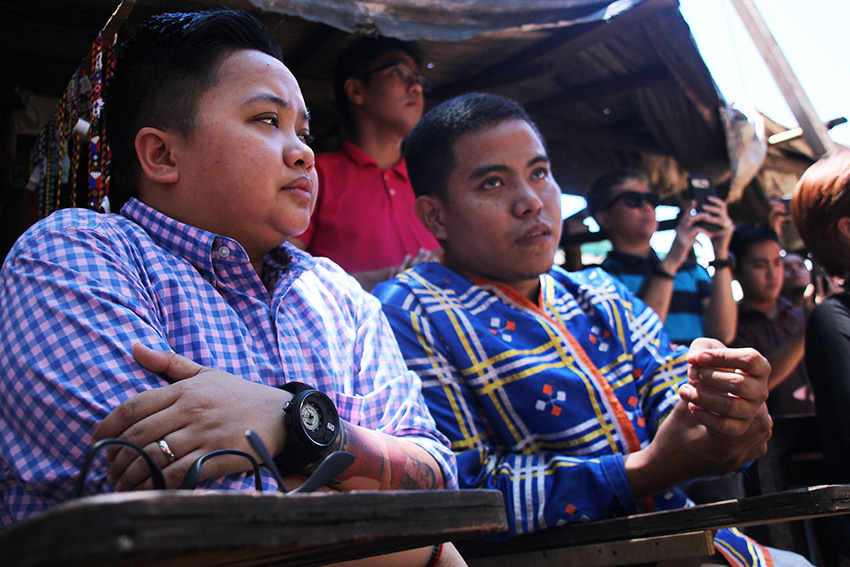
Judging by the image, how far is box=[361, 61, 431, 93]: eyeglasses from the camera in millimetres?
3174

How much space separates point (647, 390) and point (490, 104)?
109 cm

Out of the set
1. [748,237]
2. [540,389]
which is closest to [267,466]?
[540,389]

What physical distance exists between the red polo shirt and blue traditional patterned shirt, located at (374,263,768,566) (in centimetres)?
66

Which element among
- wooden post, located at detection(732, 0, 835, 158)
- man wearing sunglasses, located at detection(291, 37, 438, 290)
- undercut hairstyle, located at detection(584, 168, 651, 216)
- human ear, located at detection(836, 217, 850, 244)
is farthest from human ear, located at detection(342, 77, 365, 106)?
wooden post, located at detection(732, 0, 835, 158)

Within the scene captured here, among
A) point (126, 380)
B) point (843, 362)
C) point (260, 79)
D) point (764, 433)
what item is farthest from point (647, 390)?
point (126, 380)

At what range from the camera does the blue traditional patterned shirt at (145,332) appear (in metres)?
1.02

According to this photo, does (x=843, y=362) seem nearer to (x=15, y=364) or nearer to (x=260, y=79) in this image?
(x=260, y=79)

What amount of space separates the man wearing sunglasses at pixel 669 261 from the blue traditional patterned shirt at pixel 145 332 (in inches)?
82.1

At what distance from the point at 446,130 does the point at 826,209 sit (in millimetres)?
1471

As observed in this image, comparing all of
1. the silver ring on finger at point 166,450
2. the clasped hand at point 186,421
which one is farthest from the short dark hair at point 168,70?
the silver ring on finger at point 166,450

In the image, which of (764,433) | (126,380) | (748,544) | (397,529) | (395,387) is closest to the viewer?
(397,529)

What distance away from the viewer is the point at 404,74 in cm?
321

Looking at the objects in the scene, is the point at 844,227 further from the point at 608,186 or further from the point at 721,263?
the point at 608,186

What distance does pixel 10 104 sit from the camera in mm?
3248
